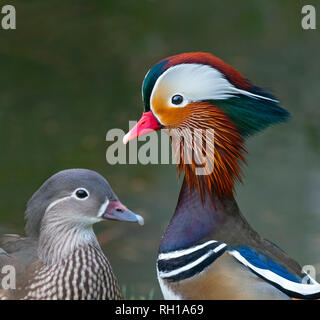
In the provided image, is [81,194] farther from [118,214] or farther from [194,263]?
[194,263]

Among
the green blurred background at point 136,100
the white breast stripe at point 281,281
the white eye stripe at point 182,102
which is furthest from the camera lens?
the green blurred background at point 136,100

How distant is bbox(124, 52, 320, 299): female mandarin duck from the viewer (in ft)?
8.04

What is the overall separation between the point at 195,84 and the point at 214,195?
40cm

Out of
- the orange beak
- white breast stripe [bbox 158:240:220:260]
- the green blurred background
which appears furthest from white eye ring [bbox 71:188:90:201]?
the green blurred background

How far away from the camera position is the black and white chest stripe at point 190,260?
97.5 inches

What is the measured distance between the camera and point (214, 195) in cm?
262

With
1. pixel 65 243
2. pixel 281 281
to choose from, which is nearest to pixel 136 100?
pixel 65 243

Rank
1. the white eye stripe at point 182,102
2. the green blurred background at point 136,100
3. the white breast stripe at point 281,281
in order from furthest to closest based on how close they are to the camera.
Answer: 1. the green blurred background at point 136,100
2. the white eye stripe at point 182,102
3. the white breast stripe at point 281,281

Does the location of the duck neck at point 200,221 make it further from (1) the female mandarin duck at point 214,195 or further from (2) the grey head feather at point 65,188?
(2) the grey head feather at point 65,188

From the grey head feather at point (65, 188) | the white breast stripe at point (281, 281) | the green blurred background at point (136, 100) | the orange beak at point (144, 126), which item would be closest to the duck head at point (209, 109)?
the orange beak at point (144, 126)

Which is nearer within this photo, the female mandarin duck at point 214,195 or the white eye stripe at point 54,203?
the female mandarin duck at point 214,195

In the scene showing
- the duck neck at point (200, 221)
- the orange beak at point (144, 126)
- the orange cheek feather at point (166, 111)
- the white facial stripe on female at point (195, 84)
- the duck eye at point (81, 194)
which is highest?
the white facial stripe on female at point (195, 84)

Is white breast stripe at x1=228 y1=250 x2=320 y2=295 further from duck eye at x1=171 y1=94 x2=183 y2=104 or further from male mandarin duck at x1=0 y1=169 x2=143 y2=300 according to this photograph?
duck eye at x1=171 y1=94 x2=183 y2=104

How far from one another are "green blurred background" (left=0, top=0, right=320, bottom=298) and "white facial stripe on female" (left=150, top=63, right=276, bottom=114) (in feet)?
6.45
